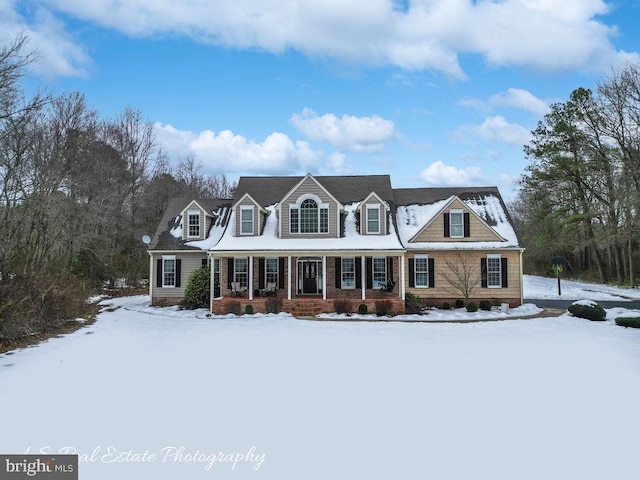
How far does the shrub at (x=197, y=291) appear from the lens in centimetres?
2227

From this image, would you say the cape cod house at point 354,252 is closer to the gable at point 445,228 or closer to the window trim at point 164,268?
the gable at point 445,228

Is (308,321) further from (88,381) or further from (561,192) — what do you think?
(561,192)

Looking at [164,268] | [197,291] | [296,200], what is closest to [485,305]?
[296,200]

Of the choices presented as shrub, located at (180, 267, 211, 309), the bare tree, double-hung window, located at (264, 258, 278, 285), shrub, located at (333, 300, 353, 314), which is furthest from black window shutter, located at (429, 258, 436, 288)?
shrub, located at (180, 267, 211, 309)

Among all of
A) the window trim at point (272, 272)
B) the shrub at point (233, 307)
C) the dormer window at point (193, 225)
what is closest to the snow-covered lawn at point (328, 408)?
the shrub at point (233, 307)

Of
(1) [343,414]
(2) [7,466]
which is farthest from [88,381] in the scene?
(1) [343,414]

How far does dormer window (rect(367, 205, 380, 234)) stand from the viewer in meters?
22.1

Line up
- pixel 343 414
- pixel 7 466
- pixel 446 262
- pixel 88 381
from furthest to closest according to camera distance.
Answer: pixel 446 262
pixel 88 381
pixel 343 414
pixel 7 466

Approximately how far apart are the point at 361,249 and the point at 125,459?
50.9 ft

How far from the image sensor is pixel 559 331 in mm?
15773

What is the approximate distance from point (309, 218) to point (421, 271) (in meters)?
6.33

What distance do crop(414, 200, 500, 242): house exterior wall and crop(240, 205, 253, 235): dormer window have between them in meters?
8.47

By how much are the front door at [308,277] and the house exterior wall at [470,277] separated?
486cm

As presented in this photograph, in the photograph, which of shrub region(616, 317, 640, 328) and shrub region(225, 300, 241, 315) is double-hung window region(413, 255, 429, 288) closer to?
shrub region(616, 317, 640, 328)
